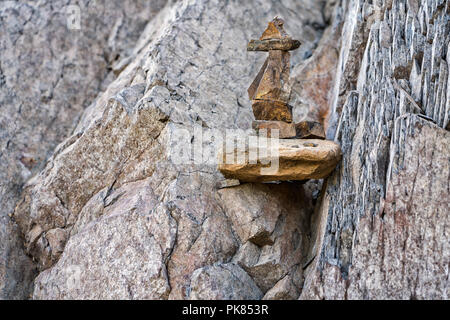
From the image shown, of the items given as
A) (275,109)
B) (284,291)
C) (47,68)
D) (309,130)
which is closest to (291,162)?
(309,130)

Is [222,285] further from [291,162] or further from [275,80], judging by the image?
[275,80]

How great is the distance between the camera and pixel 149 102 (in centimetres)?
1033

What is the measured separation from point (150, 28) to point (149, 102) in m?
4.67

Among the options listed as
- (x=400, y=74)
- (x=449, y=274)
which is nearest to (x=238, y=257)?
(x=449, y=274)

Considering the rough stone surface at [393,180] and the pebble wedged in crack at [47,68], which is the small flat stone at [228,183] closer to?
the rough stone surface at [393,180]

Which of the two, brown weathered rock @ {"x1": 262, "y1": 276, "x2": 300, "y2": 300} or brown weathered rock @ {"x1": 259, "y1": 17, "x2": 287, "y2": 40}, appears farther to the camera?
brown weathered rock @ {"x1": 259, "y1": 17, "x2": 287, "y2": 40}

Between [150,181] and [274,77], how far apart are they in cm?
284

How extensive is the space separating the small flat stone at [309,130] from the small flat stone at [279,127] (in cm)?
12

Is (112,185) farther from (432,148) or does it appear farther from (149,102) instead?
(432,148)

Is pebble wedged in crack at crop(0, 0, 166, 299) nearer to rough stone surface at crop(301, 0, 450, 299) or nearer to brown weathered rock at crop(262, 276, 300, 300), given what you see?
brown weathered rock at crop(262, 276, 300, 300)

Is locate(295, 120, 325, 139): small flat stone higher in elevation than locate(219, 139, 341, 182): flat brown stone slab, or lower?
higher

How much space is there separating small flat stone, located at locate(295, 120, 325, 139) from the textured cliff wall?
1.62ft

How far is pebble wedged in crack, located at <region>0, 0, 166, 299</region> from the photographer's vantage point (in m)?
12.0

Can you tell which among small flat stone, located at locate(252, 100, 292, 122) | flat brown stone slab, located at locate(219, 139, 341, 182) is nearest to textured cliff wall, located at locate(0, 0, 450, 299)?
flat brown stone slab, located at locate(219, 139, 341, 182)
